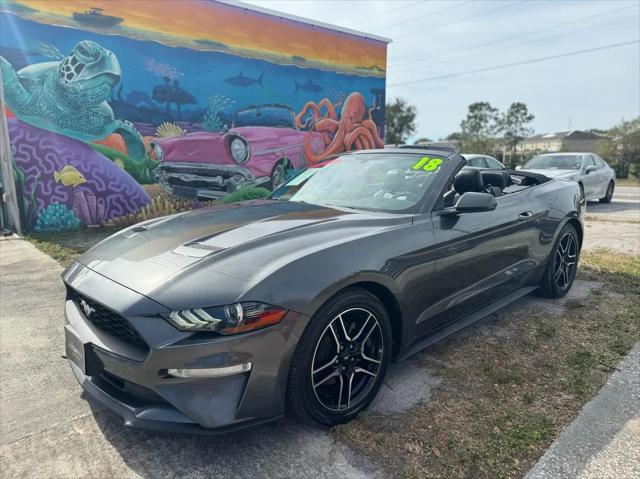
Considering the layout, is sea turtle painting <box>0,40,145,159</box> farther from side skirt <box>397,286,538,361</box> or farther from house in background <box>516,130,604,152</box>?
house in background <box>516,130,604,152</box>

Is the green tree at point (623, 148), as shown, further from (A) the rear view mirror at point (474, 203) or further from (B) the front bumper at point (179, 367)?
(B) the front bumper at point (179, 367)

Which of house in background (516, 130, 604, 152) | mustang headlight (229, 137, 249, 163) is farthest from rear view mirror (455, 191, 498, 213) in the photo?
house in background (516, 130, 604, 152)

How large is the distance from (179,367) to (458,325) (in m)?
2.05

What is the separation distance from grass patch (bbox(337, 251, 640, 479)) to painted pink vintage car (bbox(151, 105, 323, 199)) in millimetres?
7932

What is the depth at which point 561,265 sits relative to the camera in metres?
4.60

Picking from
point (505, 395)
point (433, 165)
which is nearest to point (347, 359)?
point (505, 395)

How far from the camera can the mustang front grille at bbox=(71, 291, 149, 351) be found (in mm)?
2090

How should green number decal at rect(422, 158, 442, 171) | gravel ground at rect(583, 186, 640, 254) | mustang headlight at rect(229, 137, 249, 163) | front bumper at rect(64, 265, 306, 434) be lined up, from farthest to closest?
1. mustang headlight at rect(229, 137, 249, 163)
2. gravel ground at rect(583, 186, 640, 254)
3. green number decal at rect(422, 158, 442, 171)
4. front bumper at rect(64, 265, 306, 434)

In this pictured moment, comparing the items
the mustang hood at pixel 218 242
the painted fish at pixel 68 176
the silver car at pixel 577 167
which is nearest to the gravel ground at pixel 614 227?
the silver car at pixel 577 167

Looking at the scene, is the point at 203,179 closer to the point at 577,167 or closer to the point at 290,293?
the point at 290,293

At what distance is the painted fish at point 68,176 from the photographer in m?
8.71

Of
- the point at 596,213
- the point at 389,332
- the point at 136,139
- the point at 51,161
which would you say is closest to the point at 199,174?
the point at 136,139

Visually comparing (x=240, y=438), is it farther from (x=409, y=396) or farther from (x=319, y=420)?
(x=409, y=396)

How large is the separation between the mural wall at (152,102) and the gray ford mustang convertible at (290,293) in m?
3.51
